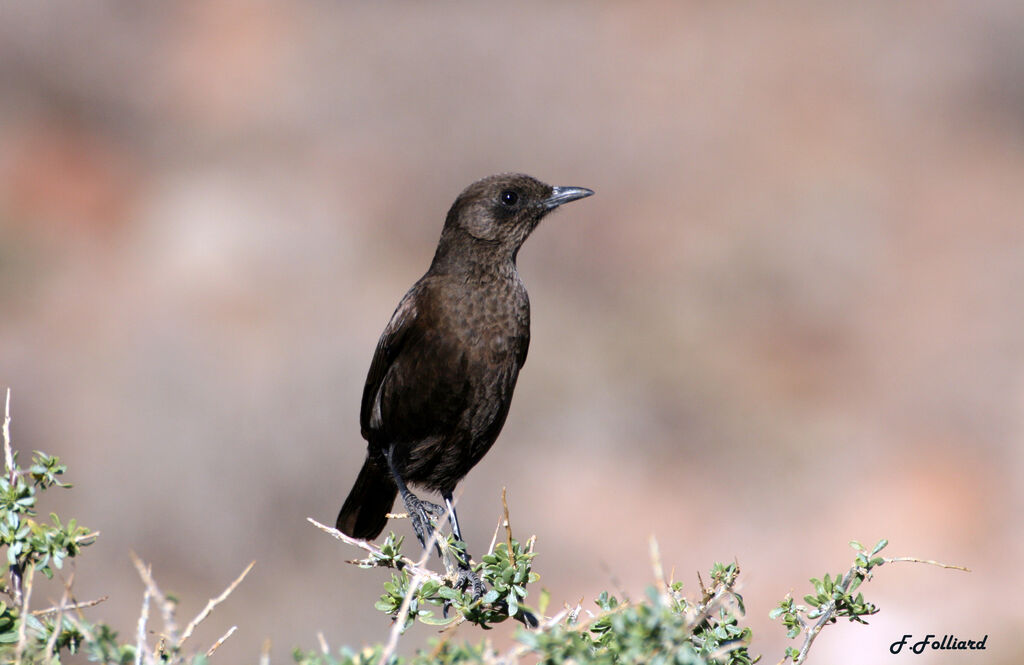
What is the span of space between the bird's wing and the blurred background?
4.26 meters

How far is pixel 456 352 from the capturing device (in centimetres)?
457

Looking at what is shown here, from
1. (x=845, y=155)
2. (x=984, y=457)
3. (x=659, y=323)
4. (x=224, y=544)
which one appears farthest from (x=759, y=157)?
(x=224, y=544)

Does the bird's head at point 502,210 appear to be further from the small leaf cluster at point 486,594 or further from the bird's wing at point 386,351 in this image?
the small leaf cluster at point 486,594

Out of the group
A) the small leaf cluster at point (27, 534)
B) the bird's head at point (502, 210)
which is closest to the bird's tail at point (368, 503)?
the bird's head at point (502, 210)

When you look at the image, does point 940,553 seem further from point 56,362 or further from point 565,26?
point 56,362

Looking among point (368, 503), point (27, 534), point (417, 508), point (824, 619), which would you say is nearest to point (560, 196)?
point (417, 508)

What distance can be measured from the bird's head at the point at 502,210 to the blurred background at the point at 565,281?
15.4 feet

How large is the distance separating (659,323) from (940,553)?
11.1ft

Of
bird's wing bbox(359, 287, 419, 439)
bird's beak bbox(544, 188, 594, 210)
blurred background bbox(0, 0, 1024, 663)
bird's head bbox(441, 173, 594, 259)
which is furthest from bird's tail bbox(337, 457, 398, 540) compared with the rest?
blurred background bbox(0, 0, 1024, 663)

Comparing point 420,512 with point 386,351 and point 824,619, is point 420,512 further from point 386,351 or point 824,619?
point 824,619

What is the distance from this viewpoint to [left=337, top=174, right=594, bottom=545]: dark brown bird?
4.60 m

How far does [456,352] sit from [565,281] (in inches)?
253

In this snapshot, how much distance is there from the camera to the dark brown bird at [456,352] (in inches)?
181

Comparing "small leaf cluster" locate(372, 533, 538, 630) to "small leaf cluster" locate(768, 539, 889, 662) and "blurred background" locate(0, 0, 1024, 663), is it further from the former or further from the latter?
"blurred background" locate(0, 0, 1024, 663)
